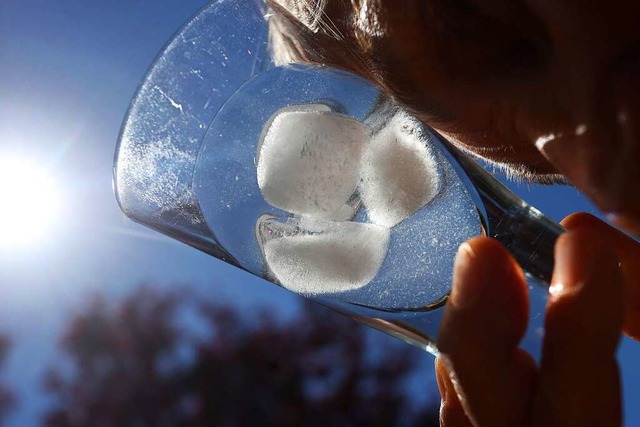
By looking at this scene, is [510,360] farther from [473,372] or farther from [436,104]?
[436,104]

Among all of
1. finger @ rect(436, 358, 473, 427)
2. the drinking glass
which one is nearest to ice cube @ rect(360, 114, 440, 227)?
the drinking glass

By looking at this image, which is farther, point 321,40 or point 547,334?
point 321,40

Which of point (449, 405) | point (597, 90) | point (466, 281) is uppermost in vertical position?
point (597, 90)

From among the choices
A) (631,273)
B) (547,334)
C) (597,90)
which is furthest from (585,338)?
(631,273)

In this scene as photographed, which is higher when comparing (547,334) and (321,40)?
(321,40)

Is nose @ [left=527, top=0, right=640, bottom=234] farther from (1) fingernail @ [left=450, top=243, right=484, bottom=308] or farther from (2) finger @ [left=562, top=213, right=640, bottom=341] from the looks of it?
(2) finger @ [left=562, top=213, right=640, bottom=341]

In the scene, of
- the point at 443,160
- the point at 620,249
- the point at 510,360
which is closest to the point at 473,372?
the point at 510,360

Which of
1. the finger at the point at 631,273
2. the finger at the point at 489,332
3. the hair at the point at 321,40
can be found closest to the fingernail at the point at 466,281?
the finger at the point at 489,332

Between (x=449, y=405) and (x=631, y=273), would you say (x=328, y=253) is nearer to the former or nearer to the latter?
(x=449, y=405)
